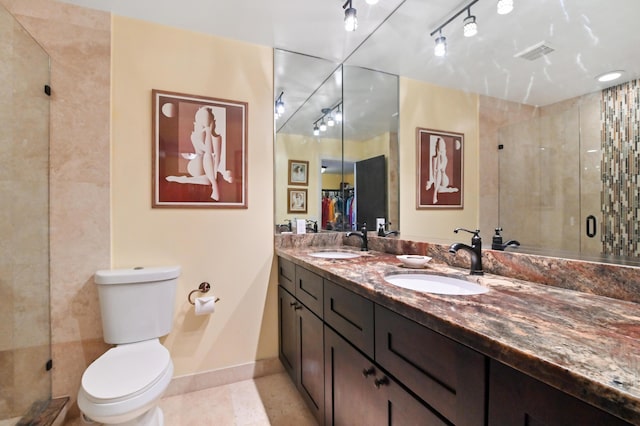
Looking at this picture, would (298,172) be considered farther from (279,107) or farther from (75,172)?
(75,172)

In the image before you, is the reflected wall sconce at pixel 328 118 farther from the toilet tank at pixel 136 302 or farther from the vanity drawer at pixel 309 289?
the toilet tank at pixel 136 302

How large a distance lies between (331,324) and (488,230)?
88 cm

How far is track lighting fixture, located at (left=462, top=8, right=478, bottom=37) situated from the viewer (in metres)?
1.51

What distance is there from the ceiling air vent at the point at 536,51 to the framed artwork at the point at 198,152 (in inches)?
65.0

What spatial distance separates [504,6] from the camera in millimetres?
1354

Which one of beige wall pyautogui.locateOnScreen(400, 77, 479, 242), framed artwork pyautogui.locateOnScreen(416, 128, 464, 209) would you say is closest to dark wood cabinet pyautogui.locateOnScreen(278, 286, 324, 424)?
beige wall pyautogui.locateOnScreen(400, 77, 479, 242)

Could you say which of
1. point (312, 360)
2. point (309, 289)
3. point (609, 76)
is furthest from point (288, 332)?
point (609, 76)

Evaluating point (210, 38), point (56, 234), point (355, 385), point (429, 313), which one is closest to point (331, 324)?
point (355, 385)

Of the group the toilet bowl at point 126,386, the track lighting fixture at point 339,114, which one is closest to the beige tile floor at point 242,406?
the toilet bowl at point 126,386

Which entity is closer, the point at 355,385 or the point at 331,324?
the point at 355,385

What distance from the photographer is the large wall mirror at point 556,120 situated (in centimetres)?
91

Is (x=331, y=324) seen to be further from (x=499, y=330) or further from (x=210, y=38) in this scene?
(x=210, y=38)

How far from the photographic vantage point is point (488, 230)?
4.56 feet

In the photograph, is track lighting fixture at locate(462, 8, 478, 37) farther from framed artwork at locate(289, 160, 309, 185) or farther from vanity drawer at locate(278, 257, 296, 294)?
vanity drawer at locate(278, 257, 296, 294)
